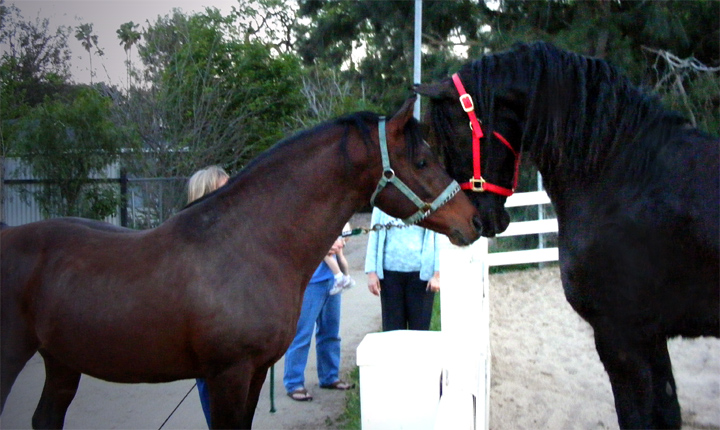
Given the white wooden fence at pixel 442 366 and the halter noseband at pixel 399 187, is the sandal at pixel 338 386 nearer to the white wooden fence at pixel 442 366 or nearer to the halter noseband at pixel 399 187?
the white wooden fence at pixel 442 366

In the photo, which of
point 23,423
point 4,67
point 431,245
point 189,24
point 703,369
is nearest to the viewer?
point 23,423

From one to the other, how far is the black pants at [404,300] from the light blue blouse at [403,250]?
0.26ft

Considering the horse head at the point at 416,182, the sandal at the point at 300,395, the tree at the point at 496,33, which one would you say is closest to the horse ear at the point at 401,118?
the horse head at the point at 416,182

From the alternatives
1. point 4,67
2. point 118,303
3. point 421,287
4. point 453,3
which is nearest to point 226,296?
point 118,303

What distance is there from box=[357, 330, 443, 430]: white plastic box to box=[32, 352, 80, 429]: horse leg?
1.50 meters

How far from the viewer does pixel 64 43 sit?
8.20 meters

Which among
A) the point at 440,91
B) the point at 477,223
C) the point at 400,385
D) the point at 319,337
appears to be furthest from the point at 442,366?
the point at 319,337

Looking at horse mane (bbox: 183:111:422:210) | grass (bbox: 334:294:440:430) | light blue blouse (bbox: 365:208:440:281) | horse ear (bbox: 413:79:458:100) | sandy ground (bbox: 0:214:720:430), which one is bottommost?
grass (bbox: 334:294:440:430)

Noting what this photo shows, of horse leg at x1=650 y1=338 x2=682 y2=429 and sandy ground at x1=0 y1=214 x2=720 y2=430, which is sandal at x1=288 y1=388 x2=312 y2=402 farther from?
horse leg at x1=650 y1=338 x2=682 y2=429

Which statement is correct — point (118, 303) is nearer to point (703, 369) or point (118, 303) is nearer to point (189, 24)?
point (703, 369)

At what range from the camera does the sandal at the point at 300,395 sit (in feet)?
16.4

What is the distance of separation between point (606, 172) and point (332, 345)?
3.37 metres

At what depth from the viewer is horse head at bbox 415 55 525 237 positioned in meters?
2.60

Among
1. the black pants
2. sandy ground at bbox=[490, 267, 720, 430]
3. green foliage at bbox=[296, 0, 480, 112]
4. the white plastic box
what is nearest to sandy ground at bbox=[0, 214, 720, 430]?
sandy ground at bbox=[490, 267, 720, 430]
